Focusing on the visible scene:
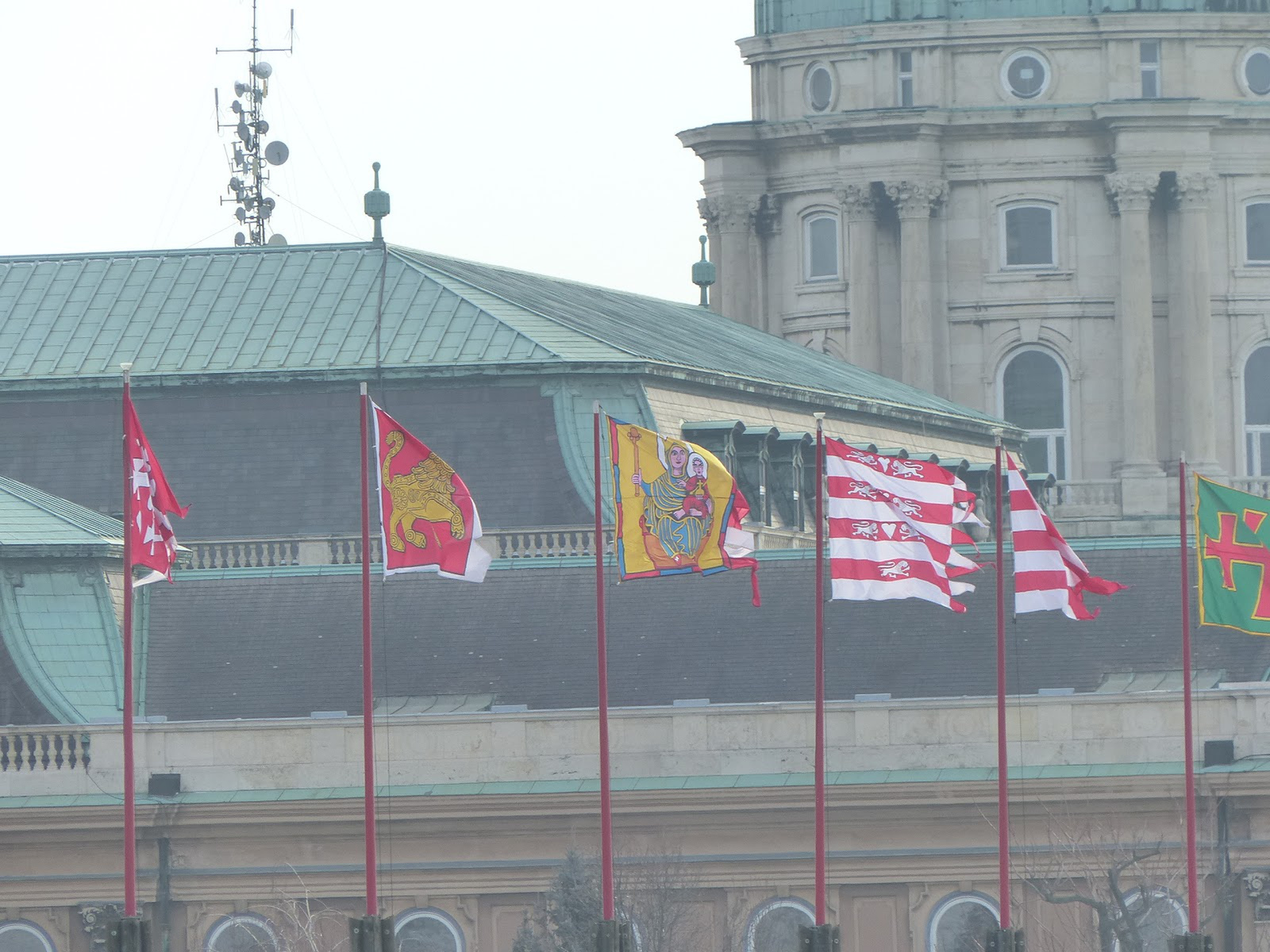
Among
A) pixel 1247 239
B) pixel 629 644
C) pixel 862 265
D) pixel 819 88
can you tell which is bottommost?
pixel 629 644

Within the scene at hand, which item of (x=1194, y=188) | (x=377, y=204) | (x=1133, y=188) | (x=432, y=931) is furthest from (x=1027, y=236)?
(x=432, y=931)

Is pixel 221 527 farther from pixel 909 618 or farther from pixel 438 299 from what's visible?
pixel 909 618

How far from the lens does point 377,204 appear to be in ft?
317

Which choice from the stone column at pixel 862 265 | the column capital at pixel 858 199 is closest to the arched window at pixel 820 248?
the stone column at pixel 862 265

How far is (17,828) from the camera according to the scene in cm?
7981

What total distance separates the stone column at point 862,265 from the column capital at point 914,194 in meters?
1.02

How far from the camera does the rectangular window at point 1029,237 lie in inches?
5866

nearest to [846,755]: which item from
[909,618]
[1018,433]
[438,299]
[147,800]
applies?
[909,618]

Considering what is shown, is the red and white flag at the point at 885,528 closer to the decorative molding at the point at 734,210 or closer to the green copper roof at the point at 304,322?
the green copper roof at the point at 304,322

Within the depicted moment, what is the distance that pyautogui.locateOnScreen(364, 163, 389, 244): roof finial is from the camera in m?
96.6

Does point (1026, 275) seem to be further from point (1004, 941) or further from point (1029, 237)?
point (1004, 941)

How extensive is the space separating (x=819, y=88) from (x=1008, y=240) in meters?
7.32

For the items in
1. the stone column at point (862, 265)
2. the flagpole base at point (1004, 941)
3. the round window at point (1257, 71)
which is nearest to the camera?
the flagpole base at point (1004, 941)

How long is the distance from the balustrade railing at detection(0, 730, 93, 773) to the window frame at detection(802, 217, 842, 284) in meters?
71.9
